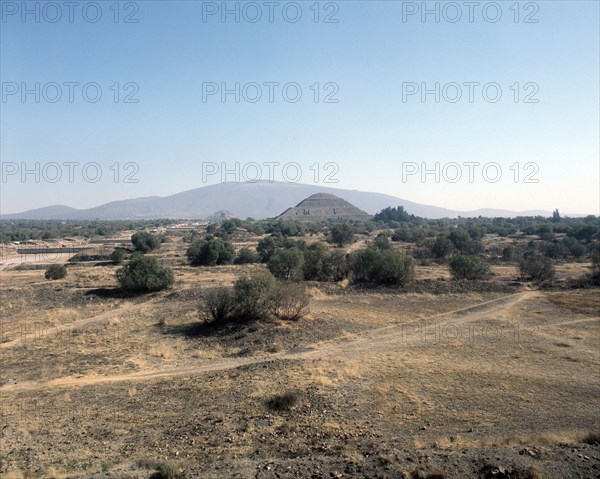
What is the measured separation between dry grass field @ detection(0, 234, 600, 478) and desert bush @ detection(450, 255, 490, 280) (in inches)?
398

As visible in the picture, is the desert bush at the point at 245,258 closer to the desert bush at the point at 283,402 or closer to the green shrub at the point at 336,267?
the green shrub at the point at 336,267

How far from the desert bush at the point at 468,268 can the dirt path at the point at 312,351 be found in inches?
374

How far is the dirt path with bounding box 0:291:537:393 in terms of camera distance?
14.0 metres

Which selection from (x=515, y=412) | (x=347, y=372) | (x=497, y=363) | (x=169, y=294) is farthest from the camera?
(x=169, y=294)

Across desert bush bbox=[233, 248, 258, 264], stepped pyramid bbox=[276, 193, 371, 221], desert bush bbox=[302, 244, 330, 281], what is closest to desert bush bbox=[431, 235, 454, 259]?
desert bush bbox=[233, 248, 258, 264]

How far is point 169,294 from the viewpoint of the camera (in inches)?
1171

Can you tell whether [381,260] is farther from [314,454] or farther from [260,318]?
[314,454]

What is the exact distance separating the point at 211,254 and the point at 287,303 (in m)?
29.3

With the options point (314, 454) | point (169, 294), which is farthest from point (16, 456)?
point (169, 294)

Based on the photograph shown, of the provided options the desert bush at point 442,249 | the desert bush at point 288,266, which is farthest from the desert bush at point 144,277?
the desert bush at point 442,249

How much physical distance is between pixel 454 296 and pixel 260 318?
15864 mm

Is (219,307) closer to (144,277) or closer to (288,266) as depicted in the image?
(144,277)

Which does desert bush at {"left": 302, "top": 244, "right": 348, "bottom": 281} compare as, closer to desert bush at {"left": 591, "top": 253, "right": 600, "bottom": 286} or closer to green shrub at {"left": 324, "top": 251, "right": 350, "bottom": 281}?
green shrub at {"left": 324, "top": 251, "right": 350, "bottom": 281}

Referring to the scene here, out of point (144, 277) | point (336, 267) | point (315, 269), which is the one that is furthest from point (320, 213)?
point (144, 277)
